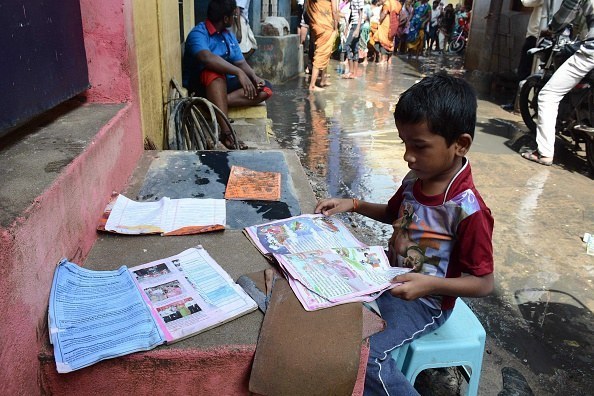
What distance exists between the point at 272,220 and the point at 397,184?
2.33 meters

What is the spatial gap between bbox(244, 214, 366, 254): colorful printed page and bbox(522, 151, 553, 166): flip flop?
11.9ft

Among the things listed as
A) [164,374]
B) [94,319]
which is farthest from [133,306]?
[164,374]

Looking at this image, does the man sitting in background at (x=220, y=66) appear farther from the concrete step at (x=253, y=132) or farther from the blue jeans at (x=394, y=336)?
the blue jeans at (x=394, y=336)

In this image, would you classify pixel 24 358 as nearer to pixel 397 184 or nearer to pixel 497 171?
pixel 397 184

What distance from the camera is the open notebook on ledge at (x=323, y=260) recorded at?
1.46 metres

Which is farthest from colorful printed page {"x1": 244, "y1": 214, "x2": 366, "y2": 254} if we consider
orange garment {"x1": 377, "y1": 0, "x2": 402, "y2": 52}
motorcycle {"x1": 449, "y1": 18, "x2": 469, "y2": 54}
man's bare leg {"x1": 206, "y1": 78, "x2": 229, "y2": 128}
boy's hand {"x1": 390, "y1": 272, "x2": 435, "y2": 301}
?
motorcycle {"x1": 449, "y1": 18, "x2": 469, "y2": 54}

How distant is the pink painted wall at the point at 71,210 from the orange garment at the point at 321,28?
6255mm

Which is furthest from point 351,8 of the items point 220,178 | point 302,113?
point 220,178

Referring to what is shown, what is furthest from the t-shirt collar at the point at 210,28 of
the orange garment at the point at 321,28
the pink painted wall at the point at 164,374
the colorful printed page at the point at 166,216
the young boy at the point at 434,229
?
the orange garment at the point at 321,28

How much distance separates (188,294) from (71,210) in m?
0.48

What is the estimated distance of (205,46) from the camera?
4305 mm

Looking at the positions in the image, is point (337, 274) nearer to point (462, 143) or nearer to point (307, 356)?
point (307, 356)

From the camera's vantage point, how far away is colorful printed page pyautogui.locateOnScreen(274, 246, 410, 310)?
1.45 m

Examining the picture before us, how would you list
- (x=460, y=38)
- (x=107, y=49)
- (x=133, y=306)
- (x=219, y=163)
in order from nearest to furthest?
(x=133, y=306), (x=107, y=49), (x=219, y=163), (x=460, y=38)
